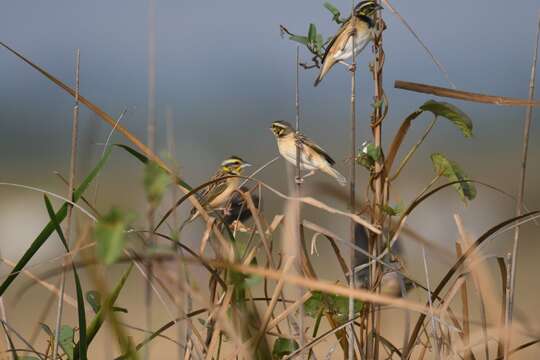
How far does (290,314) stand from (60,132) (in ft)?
101

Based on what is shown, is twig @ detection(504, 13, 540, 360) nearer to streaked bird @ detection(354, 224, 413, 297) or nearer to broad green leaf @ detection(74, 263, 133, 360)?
streaked bird @ detection(354, 224, 413, 297)

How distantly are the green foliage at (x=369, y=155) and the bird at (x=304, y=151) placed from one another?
63.5 inches

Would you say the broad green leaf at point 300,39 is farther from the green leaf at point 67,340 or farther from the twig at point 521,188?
the green leaf at point 67,340

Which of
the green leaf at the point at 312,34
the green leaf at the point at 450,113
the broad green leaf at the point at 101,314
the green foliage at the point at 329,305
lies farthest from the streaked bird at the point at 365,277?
the broad green leaf at the point at 101,314

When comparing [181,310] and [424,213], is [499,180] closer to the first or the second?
[424,213]

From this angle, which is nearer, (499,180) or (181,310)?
(181,310)

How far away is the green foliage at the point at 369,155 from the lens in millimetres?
1900

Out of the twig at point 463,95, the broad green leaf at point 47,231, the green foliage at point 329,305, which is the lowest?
the green foliage at point 329,305

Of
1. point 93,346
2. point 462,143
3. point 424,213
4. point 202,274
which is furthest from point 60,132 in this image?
point 202,274

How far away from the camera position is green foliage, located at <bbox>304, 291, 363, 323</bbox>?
2053 mm

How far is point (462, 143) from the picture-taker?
27.2 meters

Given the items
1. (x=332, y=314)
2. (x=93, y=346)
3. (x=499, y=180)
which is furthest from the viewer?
(x=499, y=180)

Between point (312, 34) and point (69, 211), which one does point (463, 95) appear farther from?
point (69, 211)

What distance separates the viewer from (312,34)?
2.11m
